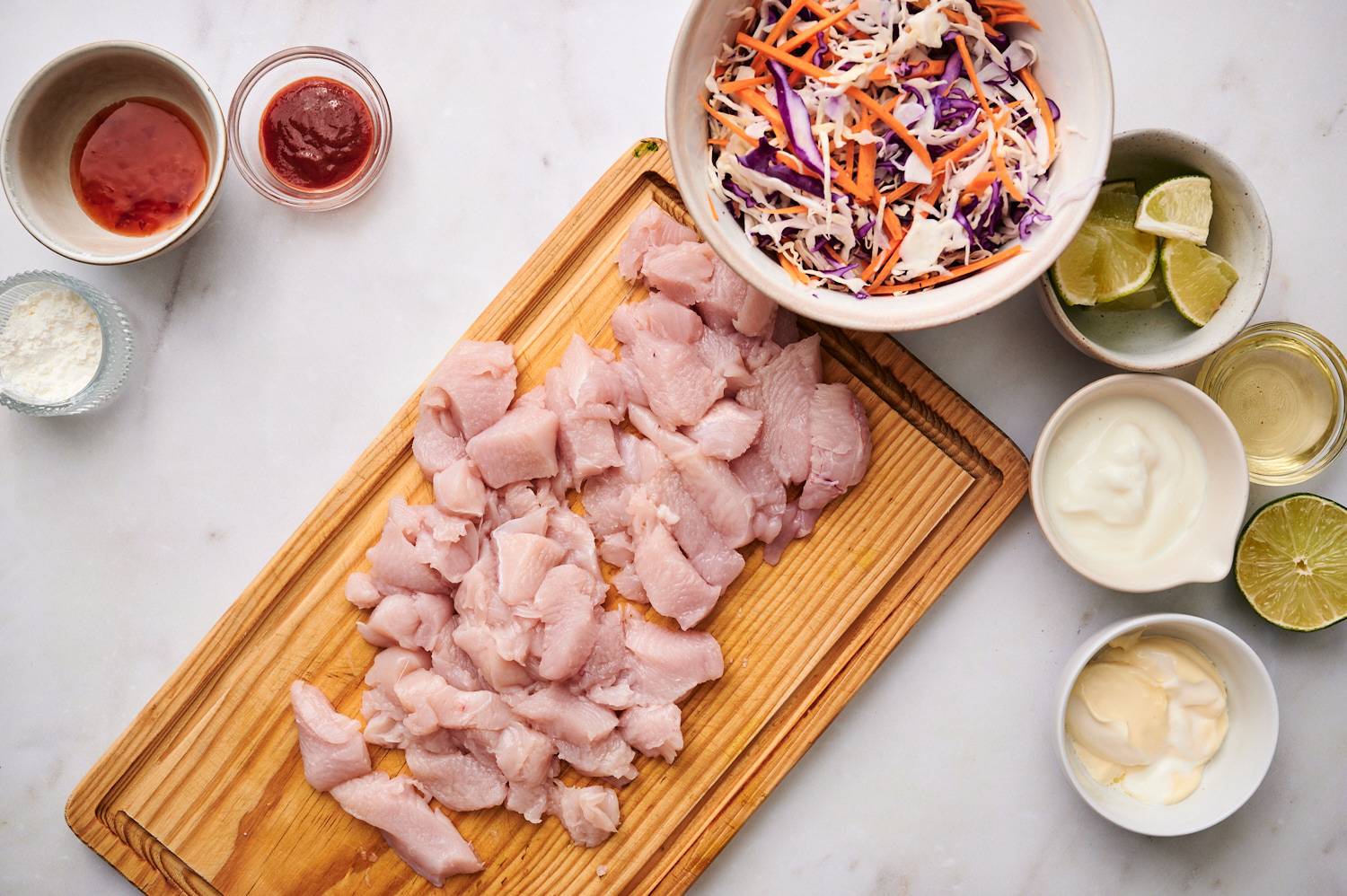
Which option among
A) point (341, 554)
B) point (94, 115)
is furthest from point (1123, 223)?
point (94, 115)

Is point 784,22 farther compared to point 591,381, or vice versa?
point 591,381

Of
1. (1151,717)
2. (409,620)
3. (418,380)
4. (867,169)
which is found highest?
(867,169)

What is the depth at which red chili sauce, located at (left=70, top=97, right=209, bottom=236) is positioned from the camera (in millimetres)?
2363

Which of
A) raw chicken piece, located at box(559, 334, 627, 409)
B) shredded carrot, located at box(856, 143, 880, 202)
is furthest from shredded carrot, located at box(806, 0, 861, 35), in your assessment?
raw chicken piece, located at box(559, 334, 627, 409)

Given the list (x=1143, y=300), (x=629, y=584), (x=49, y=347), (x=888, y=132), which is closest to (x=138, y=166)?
(x=49, y=347)

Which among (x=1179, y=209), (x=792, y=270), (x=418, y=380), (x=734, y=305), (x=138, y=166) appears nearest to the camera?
(x=792, y=270)

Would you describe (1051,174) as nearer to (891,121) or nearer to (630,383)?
(891,121)

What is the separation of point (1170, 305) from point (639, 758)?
5.66 feet

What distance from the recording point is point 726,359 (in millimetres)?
2279

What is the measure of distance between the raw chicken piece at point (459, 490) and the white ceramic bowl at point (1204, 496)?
4.37 ft

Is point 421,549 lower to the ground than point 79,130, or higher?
lower

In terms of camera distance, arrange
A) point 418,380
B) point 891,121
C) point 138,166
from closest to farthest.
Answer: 1. point 891,121
2. point 138,166
3. point 418,380

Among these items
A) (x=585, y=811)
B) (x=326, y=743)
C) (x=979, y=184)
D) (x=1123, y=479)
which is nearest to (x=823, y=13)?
(x=979, y=184)

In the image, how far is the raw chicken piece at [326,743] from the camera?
2256 millimetres
